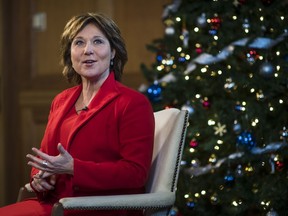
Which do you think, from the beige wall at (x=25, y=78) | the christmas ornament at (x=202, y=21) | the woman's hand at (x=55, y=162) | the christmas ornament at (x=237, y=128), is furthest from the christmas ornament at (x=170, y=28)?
the woman's hand at (x=55, y=162)

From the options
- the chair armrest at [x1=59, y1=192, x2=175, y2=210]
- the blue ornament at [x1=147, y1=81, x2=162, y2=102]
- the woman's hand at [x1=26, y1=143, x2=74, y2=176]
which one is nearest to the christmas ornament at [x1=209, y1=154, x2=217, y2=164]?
the blue ornament at [x1=147, y1=81, x2=162, y2=102]

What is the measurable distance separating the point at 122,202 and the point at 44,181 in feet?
1.24

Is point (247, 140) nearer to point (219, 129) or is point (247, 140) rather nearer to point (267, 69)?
point (219, 129)

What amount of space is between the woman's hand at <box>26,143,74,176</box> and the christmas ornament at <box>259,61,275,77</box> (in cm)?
191

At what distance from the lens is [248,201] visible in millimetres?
3914

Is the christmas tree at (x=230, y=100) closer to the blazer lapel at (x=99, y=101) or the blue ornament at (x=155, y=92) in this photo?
the blue ornament at (x=155, y=92)

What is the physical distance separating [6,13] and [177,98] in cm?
214

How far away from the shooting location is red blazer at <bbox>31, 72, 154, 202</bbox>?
2393mm

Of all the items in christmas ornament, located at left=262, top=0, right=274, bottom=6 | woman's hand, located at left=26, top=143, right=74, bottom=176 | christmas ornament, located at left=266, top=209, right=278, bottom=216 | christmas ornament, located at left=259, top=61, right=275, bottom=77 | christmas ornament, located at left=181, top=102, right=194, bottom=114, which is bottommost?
christmas ornament, located at left=266, top=209, right=278, bottom=216

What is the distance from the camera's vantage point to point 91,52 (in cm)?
257

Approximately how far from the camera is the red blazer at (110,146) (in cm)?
239

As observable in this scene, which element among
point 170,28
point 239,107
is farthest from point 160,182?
point 170,28

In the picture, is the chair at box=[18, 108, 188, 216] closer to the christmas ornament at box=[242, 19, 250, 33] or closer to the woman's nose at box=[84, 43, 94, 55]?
the woman's nose at box=[84, 43, 94, 55]

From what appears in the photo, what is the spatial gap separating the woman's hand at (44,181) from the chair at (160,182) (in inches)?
9.1
